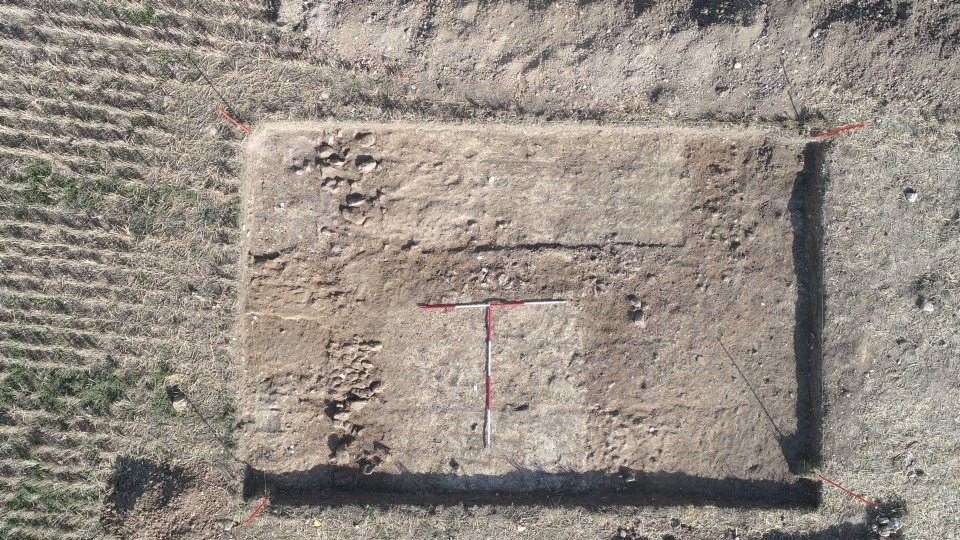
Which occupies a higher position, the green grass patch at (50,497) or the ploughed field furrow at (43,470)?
the ploughed field furrow at (43,470)

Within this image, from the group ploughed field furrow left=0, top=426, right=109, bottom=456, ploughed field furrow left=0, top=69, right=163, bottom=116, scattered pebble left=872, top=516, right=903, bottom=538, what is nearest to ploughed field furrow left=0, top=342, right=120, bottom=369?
ploughed field furrow left=0, top=426, right=109, bottom=456

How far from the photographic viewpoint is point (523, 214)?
5598 millimetres

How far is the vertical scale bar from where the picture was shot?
5578 millimetres

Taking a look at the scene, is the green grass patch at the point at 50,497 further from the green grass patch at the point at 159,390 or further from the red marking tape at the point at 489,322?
the red marking tape at the point at 489,322

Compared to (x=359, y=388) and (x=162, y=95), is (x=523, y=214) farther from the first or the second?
(x=162, y=95)

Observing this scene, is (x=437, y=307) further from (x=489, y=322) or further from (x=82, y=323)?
(x=82, y=323)

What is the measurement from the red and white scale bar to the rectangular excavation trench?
69mm

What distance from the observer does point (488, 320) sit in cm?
558

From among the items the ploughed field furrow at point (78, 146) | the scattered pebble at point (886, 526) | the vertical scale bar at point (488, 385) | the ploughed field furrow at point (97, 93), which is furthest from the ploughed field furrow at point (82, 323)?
the scattered pebble at point (886, 526)

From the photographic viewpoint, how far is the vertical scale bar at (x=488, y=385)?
5.58 m

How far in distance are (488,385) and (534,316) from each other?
0.86 metres

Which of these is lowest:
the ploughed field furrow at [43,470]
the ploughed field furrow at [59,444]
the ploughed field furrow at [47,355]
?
the ploughed field furrow at [43,470]

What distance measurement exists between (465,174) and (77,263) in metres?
3.93

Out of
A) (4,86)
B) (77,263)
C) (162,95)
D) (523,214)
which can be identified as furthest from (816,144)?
(4,86)
